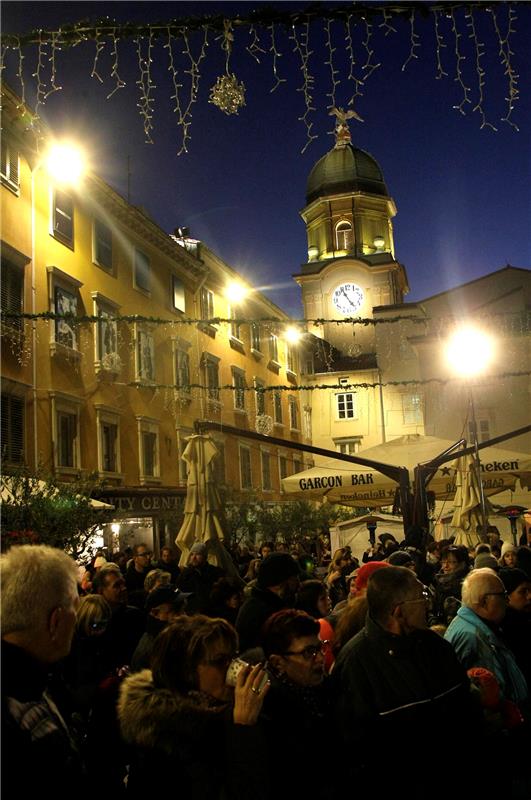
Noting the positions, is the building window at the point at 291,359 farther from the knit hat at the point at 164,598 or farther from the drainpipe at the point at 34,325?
the knit hat at the point at 164,598

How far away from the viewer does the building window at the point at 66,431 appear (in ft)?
75.7

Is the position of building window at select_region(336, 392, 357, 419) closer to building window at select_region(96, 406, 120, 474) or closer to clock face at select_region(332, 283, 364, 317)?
clock face at select_region(332, 283, 364, 317)

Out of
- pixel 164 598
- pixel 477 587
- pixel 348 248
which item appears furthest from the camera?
pixel 348 248

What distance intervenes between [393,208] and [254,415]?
25.2m

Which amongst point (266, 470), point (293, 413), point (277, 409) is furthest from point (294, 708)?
point (293, 413)

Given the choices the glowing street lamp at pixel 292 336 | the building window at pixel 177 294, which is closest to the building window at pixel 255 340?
the glowing street lamp at pixel 292 336

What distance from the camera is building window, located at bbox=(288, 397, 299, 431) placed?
45031 mm

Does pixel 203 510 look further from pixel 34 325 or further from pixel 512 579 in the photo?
pixel 34 325

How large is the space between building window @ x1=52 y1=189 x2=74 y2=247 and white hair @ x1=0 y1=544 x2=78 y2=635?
75.5 ft

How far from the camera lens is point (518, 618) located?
16.8 feet

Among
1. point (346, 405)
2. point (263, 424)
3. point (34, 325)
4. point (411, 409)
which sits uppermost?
point (346, 405)

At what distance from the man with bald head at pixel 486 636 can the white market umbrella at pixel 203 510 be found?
6689mm

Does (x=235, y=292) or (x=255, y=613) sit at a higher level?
(x=235, y=292)

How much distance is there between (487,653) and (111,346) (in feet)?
75.8
